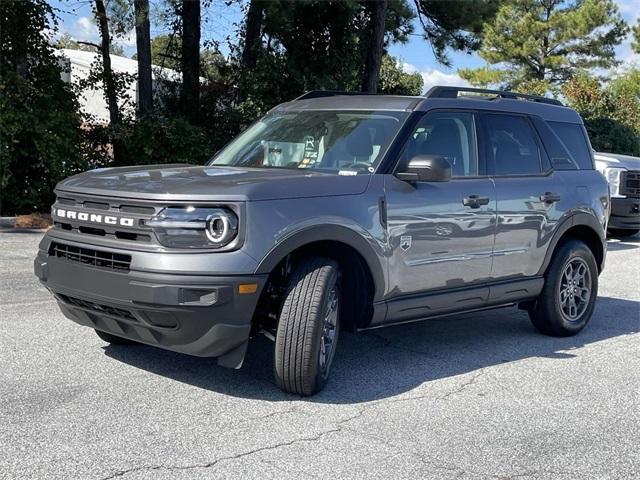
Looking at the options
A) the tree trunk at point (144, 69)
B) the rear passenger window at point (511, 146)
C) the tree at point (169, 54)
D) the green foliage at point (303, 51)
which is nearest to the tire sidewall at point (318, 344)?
the rear passenger window at point (511, 146)

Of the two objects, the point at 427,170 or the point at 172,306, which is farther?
the point at 427,170

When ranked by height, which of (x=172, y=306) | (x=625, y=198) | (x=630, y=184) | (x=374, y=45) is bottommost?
(x=625, y=198)

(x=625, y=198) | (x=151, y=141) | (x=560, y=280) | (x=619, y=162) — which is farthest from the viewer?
(x=151, y=141)

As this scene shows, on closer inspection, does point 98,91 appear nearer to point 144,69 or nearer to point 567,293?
point 144,69

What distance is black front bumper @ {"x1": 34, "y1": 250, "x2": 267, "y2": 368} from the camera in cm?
465

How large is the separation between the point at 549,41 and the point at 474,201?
45.1m

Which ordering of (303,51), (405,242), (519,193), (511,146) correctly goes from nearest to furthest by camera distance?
(405,242) → (519,193) → (511,146) → (303,51)

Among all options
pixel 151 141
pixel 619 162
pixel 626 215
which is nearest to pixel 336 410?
pixel 626 215

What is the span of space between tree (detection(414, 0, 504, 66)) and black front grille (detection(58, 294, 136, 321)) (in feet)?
57.1

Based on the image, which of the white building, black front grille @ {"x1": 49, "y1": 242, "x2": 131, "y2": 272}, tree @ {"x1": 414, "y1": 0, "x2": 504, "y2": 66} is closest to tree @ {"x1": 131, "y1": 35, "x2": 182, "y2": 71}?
the white building

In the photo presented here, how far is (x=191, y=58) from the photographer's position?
18.5 m

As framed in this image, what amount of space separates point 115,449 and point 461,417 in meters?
2.03

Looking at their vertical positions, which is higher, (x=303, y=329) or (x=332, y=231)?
(x=332, y=231)

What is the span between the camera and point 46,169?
14164 mm
